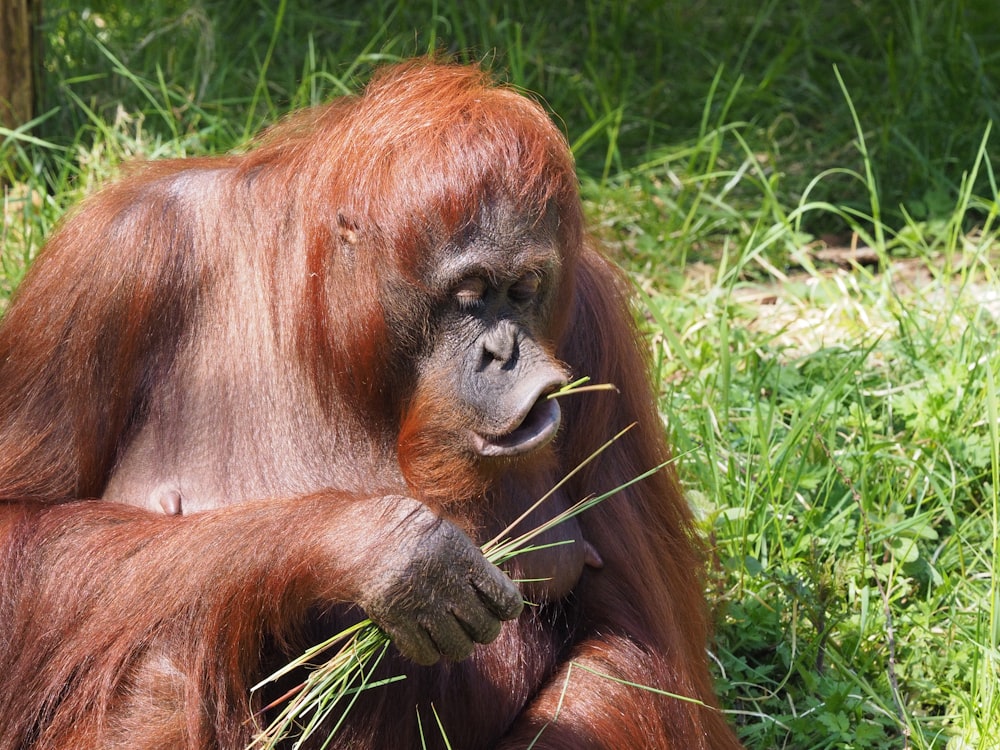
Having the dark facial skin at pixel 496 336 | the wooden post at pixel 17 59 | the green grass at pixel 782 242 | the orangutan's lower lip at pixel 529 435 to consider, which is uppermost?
the dark facial skin at pixel 496 336

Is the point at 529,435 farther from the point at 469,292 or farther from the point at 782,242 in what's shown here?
the point at 782,242

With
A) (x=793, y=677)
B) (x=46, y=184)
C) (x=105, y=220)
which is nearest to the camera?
(x=105, y=220)

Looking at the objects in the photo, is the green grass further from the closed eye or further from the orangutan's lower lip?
the closed eye

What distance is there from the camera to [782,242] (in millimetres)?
5188

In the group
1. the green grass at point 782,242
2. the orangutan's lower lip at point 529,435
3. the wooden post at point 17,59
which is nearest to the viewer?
the orangutan's lower lip at point 529,435

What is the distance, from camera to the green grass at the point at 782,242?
11.3 feet

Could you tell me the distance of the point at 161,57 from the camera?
5.54 meters

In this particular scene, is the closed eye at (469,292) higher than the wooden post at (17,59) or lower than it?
higher

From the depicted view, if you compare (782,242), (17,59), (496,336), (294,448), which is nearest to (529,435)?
(496,336)

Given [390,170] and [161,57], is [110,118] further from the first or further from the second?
[390,170]

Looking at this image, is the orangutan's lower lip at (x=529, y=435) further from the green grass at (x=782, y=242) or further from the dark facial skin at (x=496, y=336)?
the green grass at (x=782, y=242)

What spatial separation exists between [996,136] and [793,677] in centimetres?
315

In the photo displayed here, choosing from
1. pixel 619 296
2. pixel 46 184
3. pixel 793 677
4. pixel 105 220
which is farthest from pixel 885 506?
pixel 46 184

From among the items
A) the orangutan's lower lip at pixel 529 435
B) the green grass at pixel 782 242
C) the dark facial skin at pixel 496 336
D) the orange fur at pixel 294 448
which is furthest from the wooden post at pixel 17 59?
the orangutan's lower lip at pixel 529 435
